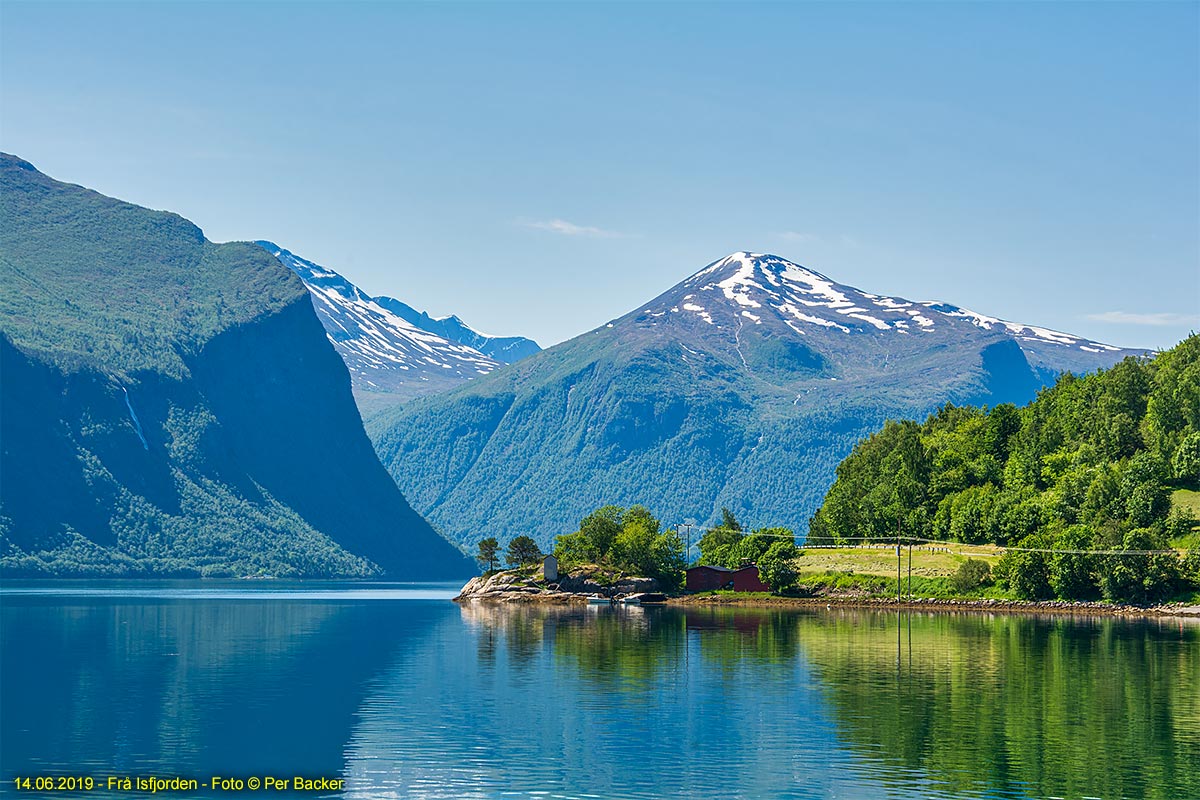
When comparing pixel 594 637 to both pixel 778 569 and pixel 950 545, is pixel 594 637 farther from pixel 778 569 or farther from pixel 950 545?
pixel 950 545

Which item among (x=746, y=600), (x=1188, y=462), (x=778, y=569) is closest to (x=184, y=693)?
(x=746, y=600)

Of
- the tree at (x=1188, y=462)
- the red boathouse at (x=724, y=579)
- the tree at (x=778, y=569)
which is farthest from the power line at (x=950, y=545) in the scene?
the tree at (x=1188, y=462)

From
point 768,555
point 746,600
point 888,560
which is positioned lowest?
point 746,600

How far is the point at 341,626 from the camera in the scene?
450 ft

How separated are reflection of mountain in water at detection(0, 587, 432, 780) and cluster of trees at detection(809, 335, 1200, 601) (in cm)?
6734

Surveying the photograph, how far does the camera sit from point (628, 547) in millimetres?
186125

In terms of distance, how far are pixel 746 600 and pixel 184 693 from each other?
105486 mm

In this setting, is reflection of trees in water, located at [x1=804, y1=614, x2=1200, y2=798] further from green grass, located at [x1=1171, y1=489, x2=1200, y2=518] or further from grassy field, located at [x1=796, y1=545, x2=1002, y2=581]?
grassy field, located at [x1=796, y1=545, x2=1002, y2=581]

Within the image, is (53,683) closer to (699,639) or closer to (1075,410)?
(699,639)

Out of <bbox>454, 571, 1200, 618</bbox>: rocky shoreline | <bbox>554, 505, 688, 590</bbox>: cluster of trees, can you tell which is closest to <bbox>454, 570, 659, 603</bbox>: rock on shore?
<bbox>454, 571, 1200, 618</bbox>: rocky shoreline

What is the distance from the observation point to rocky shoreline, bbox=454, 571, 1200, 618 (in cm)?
13804

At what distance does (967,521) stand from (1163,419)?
2746 centimetres

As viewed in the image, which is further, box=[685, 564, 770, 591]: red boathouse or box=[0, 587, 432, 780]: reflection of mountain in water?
box=[685, 564, 770, 591]: red boathouse

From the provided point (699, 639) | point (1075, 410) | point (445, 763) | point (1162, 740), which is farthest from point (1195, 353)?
point (445, 763)
